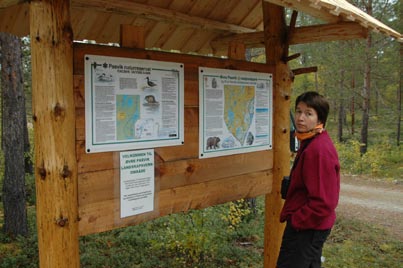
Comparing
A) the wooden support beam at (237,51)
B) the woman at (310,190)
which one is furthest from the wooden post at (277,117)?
the woman at (310,190)

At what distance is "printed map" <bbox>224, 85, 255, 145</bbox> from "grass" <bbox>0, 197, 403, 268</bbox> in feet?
7.74

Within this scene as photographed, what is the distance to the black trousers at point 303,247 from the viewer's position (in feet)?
9.32

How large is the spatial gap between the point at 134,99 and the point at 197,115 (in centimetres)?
66

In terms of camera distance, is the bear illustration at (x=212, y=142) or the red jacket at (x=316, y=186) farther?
the bear illustration at (x=212, y=142)

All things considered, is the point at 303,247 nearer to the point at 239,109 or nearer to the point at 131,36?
the point at 239,109

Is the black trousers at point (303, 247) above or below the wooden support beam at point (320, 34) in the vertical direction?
below

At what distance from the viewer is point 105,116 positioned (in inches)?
101

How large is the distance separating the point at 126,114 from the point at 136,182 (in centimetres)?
51

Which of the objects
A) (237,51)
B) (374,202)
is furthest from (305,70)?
(374,202)

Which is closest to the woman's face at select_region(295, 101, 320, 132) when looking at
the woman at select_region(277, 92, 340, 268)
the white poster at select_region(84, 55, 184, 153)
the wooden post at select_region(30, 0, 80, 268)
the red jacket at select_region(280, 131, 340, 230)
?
the woman at select_region(277, 92, 340, 268)

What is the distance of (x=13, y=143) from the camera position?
7.04m

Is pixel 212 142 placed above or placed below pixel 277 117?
below

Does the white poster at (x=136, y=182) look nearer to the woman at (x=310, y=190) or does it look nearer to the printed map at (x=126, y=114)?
the printed map at (x=126, y=114)

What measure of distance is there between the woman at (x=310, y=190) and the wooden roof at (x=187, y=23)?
31.3 inches
